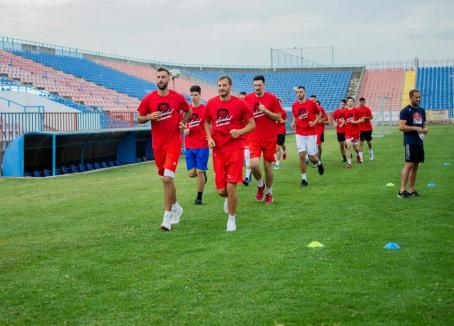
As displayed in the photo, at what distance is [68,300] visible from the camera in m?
6.03

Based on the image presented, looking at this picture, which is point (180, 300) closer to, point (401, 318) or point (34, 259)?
point (401, 318)

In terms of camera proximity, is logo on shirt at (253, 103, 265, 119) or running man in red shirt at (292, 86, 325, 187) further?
running man in red shirt at (292, 86, 325, 187)

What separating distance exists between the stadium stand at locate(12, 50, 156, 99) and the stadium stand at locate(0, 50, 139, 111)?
5.22 feet

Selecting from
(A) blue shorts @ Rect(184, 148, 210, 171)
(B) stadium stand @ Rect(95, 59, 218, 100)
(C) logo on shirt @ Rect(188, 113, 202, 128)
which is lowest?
(A) blue shorts @ Rect(184, 148, 210, 171)

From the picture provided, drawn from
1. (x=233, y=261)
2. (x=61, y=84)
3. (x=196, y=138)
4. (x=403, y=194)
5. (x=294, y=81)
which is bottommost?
(x=233, y=261)

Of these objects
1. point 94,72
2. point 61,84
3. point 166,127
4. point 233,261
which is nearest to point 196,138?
point 166,127

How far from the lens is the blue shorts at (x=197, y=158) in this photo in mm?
12598

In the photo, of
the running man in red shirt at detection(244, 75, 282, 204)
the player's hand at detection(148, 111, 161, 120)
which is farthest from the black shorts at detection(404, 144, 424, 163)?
the player's hand at detection(148, 111, 161, 120)

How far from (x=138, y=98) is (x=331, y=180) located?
32.8 metres

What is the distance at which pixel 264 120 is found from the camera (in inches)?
491

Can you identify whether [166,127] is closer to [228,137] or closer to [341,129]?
[228,137]

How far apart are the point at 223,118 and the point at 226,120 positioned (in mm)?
52

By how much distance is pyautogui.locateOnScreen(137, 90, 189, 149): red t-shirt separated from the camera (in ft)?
31.9

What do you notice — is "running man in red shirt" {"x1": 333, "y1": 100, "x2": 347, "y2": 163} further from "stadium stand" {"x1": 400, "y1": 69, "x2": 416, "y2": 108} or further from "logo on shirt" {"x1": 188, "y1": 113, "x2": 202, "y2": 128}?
"stadium stand" {"x1": 400, "y1": 69, "x2": 416, "y2": 108}
